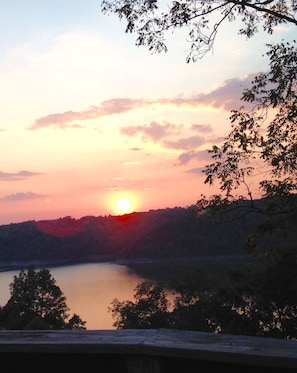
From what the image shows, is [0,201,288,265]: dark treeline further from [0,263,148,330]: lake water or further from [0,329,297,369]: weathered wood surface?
[0,329,297,369]: weathered wood surface

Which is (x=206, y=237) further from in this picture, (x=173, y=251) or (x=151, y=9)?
(x=151, y=9)

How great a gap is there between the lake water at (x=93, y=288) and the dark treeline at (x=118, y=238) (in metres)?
7.56

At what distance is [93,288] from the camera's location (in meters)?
56.2

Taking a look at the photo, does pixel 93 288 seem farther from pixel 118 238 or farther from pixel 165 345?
pixel 165 345

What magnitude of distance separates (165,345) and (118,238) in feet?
316

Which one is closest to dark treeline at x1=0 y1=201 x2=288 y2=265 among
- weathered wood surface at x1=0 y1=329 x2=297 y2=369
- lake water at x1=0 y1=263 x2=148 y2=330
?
lake water at x1=0 y1=263 x2=148 y2=330

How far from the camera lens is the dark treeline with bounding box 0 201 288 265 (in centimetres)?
7438

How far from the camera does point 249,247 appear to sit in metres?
7.25

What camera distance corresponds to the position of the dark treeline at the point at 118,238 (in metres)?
74.4

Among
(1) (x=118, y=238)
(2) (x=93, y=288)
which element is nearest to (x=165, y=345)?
(2) (x=93, y=288)

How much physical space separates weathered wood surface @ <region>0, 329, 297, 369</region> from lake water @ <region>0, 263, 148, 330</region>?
102ft

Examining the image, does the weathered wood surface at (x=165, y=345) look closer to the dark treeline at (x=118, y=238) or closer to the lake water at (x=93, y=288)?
the lake water at (x=93, y=288)

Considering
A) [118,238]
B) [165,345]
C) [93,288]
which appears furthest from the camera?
[118,238]

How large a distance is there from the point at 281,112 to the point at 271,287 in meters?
13.9
